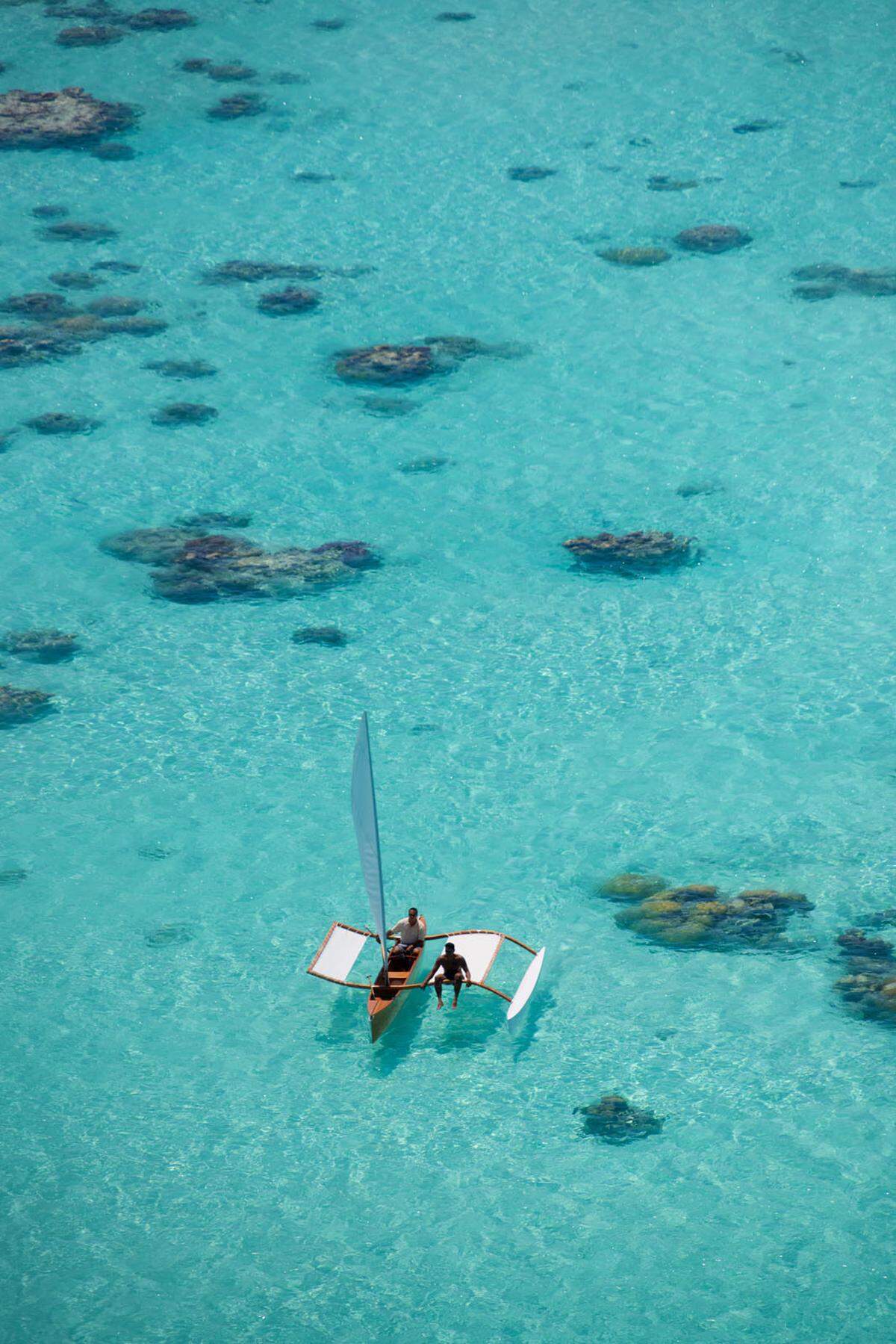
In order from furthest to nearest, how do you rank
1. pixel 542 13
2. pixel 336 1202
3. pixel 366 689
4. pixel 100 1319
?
pixel 542 13
pixel 366 689
pixel 336 1202
pixel 100 1319

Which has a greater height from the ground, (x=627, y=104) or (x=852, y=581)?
(x=627, y=104)

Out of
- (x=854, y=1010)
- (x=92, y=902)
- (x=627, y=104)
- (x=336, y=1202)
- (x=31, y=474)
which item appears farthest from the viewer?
(x=627, y=104)

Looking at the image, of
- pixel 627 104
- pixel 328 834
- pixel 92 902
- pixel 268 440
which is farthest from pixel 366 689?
pixel 627 104

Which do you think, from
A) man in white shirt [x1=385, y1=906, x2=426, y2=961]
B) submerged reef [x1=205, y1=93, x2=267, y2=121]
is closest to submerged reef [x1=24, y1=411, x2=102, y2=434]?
submerged reef [x1=205, y1=93, x2=267, y2=121]

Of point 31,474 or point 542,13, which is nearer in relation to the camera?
point 31,474

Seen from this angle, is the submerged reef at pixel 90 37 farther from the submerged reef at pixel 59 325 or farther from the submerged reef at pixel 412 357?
the submerged reef at pixel 412 357

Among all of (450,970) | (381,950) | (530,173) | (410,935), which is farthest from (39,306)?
(450,970)

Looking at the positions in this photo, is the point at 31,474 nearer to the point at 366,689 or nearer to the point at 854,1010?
the point at 366,689

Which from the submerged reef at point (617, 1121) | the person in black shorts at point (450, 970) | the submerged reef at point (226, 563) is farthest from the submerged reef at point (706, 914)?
the submerged reef at point (226, 563)
